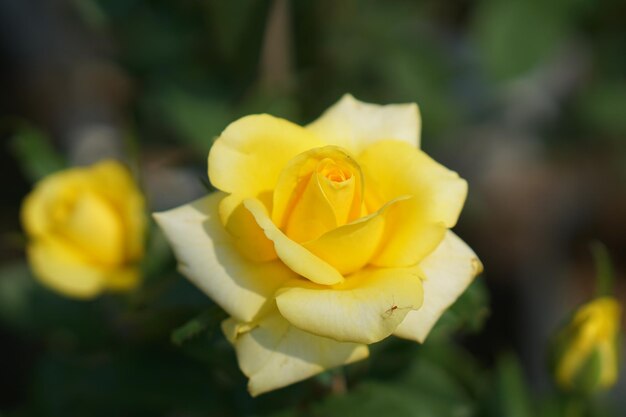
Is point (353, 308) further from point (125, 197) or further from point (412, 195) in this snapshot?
point (125, 197)

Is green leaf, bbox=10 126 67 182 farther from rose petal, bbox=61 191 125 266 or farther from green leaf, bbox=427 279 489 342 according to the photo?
green leaf, bbox=427 279 489 342

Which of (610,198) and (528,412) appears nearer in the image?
(528,412)

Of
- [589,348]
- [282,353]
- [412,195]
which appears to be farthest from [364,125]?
[589,348]

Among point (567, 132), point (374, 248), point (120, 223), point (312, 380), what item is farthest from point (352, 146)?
point (567, 132)

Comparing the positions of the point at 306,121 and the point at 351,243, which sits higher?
the point at 351,243

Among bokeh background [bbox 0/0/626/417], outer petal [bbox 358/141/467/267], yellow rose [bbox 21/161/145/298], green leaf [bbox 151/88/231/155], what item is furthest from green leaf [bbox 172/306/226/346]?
green leaf [bbox 151/88/231/155]

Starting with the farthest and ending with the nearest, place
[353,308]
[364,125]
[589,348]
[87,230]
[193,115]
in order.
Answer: [193,115]
[87,230]
[589,348]
[364,125]
[353,308]

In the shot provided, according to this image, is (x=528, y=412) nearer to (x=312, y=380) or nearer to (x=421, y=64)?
(x=312, y=380)

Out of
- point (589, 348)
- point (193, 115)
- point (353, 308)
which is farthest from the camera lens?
point (193, 115)

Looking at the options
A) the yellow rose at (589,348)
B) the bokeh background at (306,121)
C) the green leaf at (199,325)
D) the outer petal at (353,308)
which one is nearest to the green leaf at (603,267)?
the yellow rose at (589,348)
